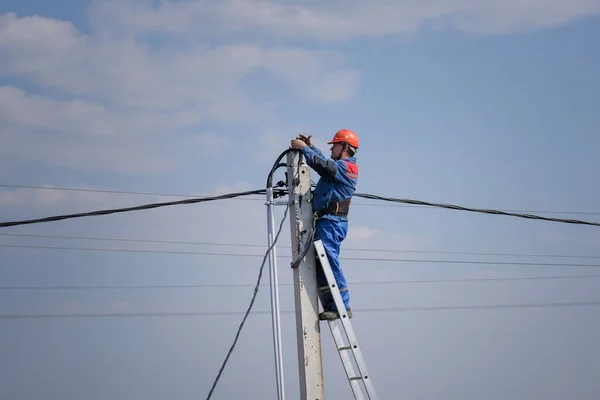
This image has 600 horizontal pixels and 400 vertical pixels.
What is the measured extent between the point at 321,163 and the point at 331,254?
3.32 feet

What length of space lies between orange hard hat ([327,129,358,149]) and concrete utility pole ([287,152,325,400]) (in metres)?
0.48

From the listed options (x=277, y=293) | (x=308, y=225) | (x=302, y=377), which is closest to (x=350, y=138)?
(x=308, y=225)

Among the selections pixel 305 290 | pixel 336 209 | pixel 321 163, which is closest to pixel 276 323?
pixel 305 290

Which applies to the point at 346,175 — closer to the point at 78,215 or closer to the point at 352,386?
the point at 352,386

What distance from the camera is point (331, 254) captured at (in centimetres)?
907

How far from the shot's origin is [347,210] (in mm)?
9344

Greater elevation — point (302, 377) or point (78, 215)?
point (78, 215)

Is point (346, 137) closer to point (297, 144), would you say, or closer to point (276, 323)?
point (297, 144)

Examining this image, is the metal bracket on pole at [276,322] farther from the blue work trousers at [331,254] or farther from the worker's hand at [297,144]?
the worker's hand at [297,144]

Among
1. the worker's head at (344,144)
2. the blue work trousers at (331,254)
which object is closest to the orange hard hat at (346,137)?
the worker's head at (344,144)

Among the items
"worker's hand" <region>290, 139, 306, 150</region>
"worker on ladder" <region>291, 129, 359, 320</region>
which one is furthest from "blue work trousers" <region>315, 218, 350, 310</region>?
"worker's hand" <region>290, 139, 306, 150</region>

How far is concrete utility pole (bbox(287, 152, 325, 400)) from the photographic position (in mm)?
8703

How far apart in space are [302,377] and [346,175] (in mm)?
2282

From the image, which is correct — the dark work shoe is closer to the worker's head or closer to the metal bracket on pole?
the metal bracket on pole
